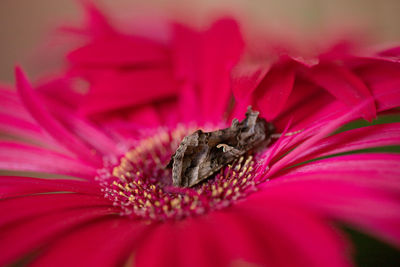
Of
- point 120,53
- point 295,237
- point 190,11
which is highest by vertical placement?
point 190,11

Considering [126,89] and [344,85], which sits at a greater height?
[126,89]

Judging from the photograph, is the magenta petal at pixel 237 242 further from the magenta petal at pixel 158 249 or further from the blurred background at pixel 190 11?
the blurred background at pixel 190 11

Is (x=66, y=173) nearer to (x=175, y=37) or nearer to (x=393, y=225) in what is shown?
(x=175, y=37)

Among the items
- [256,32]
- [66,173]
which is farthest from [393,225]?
[256,32]

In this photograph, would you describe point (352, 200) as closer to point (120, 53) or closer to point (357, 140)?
point (357, 140)

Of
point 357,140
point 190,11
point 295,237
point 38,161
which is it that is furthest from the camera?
point 190,11

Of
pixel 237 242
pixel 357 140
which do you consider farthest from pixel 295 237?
pixel 357 140
